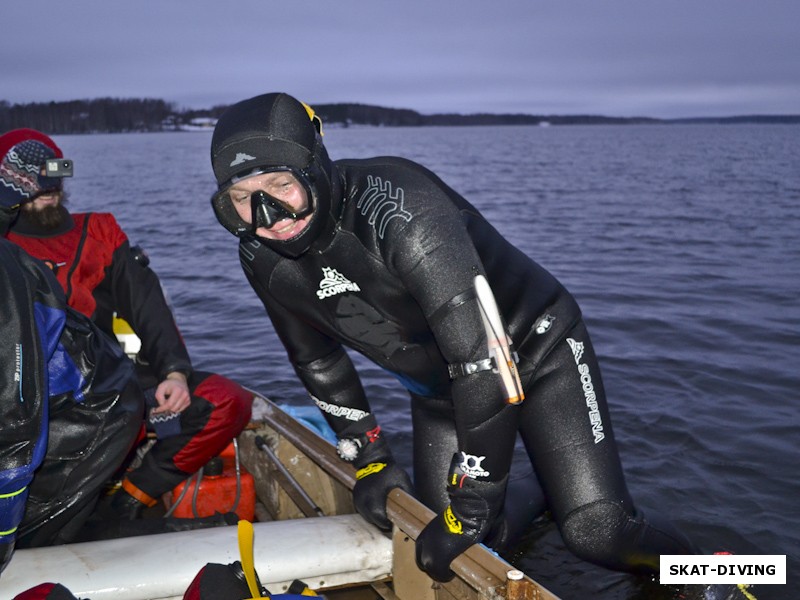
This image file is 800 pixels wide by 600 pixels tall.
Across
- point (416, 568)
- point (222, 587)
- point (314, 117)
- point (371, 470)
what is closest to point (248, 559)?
point (222, 587)

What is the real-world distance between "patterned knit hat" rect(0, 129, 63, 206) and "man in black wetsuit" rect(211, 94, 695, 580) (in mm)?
1596

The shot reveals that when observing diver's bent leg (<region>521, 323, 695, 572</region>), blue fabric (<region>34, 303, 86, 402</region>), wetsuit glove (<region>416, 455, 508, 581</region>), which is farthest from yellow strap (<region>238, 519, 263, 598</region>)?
diver's bent leg (<region>521, 323, 695, 572</region>)

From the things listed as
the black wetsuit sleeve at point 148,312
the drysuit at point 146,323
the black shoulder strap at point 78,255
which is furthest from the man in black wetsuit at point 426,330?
the black shoulder strap at point 78,255

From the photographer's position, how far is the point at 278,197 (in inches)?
129

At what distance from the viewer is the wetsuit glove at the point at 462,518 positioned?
3438 millimetres

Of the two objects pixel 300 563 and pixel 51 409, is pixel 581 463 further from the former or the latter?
pixel 51 409

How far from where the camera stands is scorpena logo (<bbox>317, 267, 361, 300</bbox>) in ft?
12.1

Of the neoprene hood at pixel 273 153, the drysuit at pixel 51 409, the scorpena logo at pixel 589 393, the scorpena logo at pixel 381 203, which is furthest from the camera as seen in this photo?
the scorpena logo at pixel 589 393

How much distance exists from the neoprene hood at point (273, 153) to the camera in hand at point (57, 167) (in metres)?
1.84

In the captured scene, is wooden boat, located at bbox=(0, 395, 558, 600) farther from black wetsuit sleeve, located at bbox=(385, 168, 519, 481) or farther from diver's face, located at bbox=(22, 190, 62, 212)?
diver's face, located at bbox=(22, 190, 62, 212)

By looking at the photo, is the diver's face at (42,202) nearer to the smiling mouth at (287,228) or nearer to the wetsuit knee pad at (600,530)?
the smiling mouth at (287,228)

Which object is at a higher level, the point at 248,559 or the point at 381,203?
the point at 381,203

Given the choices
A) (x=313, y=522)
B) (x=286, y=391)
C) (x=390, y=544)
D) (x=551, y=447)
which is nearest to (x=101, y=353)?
(x=313, y=522)

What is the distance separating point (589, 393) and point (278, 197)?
1.65m
